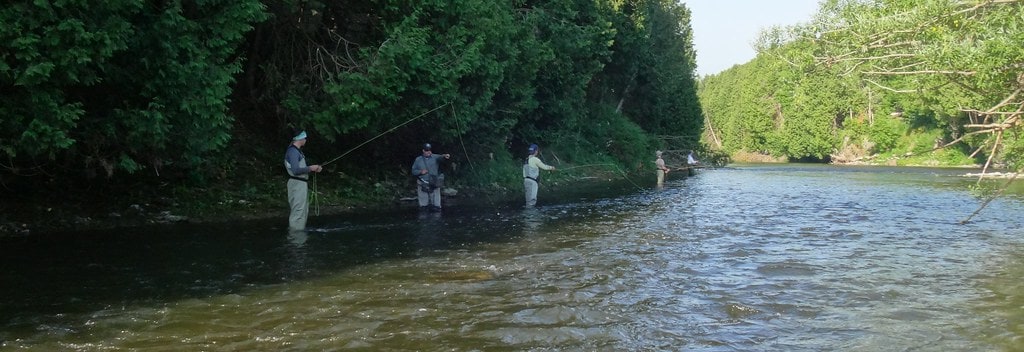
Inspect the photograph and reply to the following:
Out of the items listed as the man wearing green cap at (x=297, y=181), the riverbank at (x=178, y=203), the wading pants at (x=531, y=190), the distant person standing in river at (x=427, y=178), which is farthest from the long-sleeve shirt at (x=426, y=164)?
the man wearing green cap at (x=297, y=181)

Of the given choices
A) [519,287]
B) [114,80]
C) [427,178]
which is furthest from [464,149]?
[519,287]

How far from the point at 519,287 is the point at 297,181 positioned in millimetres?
6428

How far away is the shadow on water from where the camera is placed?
25.5ft

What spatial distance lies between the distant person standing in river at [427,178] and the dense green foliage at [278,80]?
40.3 inches

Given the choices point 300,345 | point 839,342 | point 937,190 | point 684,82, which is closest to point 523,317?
point 300,345

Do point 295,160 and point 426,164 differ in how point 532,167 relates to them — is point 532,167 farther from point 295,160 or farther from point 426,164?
point 295,160

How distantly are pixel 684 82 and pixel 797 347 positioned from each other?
46604 mm

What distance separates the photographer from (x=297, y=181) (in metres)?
13.4

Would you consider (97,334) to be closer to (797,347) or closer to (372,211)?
(797,347)

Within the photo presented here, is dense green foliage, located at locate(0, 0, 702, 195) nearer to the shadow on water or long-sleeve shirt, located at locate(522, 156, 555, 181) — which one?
the shadow on water

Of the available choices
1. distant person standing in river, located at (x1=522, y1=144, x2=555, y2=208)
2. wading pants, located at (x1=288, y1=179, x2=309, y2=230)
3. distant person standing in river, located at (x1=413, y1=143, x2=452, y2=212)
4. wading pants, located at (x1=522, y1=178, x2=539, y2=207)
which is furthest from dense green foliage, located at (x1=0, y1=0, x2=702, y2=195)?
wading pants, located at (x1=522, y1=178, x2=539, y2=207)

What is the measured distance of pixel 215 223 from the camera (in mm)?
14523

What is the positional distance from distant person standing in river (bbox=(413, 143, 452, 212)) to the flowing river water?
297 centimetres

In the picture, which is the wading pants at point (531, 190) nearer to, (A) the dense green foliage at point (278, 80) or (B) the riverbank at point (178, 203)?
(B) the riverbank at point (178, 203)
